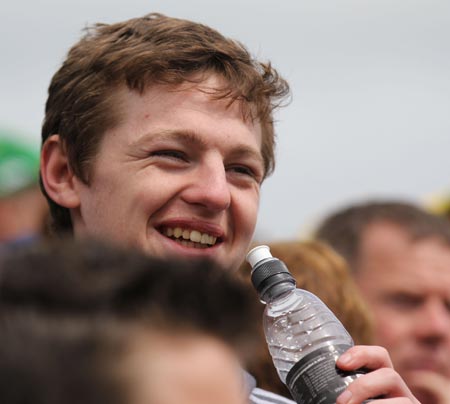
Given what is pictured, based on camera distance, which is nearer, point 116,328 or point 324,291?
point 116,328

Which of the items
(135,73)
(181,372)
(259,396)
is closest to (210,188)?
(135,73)

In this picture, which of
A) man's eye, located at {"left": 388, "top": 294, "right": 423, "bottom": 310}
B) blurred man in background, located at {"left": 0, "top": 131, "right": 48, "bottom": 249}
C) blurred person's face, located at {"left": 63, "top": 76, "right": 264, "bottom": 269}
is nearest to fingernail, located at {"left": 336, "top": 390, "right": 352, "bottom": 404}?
blurred person's face, located at {"left": 63, "top": 76, "right": 264, "bottom": 269}

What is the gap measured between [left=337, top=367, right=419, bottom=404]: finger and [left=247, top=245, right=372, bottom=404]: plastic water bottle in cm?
3

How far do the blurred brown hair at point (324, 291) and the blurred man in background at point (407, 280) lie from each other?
0.76 m

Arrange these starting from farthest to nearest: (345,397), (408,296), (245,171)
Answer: (408,296) < (245,171) < (345,397)

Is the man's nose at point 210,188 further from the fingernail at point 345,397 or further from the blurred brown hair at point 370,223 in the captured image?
the blurred brown hair at point 370,223

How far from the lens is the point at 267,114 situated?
118 inches

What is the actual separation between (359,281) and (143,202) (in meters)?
2.49

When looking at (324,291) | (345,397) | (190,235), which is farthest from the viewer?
(324,291)

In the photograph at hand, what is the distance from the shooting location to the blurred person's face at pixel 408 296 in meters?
4.66

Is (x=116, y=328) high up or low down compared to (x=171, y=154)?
up

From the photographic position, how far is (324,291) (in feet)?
12.7

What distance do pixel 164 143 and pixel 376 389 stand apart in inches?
36.6

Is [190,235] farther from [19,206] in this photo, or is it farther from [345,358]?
[19,206]
